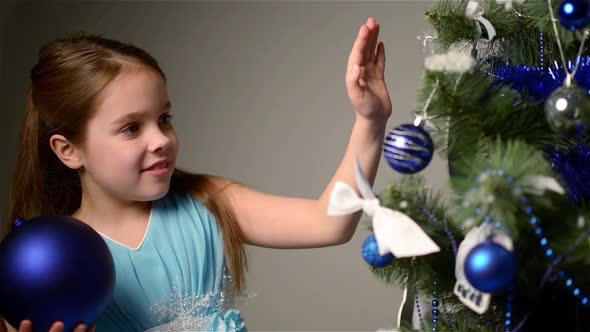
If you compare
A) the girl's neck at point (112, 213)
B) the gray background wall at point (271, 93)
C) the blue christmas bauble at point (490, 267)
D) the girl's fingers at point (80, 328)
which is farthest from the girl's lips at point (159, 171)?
the gray background wall at point (271, 93)

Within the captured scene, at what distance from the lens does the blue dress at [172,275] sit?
1.18 meters

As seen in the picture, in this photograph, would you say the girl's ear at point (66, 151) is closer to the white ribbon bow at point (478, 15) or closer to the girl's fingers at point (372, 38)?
the girl's fingers at point (372, 38)

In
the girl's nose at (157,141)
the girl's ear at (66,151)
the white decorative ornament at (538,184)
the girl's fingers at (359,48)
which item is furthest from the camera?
the girl's ear at (66,151)

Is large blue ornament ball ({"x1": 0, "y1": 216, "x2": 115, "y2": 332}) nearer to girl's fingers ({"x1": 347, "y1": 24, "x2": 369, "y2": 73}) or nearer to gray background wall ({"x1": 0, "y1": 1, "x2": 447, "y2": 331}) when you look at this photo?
girl's fingers ({"x1": 347, "y1": 24, "x2": 369, "y2": 73})

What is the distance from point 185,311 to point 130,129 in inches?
11.7

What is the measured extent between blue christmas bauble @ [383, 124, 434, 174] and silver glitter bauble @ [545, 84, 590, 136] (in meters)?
0.11

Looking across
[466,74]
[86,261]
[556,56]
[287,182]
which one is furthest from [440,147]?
[287,182]

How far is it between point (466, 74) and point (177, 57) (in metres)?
1.85

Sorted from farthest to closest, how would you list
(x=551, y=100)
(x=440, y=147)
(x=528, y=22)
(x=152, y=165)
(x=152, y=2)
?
(x=152, y=2), (x=152, y=165), (x=528, y=22), (x=440, y=147), (x=551, y=100)

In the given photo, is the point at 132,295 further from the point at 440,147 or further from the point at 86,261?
the point at 440,147

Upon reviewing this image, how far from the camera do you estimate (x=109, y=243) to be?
122 cm

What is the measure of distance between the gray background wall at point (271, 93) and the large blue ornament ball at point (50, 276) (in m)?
1.42

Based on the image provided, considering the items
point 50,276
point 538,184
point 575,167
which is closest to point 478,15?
point 575,167

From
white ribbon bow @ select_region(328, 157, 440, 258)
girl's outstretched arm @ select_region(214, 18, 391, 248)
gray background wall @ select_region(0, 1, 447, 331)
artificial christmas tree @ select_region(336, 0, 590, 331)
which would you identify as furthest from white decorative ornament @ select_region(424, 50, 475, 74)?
gray background wall @ select_region(0, 1, 447, 331)
